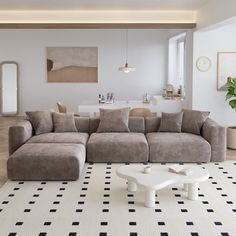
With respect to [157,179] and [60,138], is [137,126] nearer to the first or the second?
[60,138]

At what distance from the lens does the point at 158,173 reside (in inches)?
183

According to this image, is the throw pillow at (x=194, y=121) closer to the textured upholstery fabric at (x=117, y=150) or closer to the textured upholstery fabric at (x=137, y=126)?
the textured upholstery fabric at (x=137, y=126)

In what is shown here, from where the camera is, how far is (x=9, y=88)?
11.5m

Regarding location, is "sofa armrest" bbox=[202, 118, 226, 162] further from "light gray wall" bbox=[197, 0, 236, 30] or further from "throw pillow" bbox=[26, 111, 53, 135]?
"throw pillow" bbox=[26, 111, 53, 135]

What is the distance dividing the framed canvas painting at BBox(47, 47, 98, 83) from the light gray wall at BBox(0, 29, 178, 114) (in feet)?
0.42

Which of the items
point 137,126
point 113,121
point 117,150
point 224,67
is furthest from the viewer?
point 224,67

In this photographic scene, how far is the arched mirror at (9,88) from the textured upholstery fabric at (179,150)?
6443mm

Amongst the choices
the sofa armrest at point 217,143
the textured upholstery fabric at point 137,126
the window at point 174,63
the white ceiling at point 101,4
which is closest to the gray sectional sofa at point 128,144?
the sofa armrest at point 217,143

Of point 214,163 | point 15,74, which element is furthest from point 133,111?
point 15,74

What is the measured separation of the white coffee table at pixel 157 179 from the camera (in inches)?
171

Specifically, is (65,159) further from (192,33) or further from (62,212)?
(192,33)

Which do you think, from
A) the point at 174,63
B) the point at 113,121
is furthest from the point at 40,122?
the point at 174,63

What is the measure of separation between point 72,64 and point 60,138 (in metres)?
5.38

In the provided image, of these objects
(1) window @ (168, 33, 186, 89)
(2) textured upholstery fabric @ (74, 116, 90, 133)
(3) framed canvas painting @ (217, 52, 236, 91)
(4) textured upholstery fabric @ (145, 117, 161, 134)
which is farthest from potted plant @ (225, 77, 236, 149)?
(1) window @ (168, 33, 186, 89)
